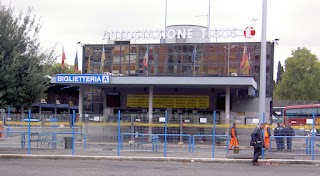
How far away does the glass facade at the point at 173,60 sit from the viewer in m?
37.8

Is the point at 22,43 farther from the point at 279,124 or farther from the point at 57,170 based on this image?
the point at 279,124

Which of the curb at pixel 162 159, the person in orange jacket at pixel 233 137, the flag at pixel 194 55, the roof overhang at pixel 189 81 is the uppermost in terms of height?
the flag at pixel 194 55

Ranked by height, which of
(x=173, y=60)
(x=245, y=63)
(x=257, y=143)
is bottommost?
(x=257, y=143)

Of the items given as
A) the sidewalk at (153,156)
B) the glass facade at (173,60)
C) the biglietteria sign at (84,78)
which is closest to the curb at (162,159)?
the sidewalk at (153,156)

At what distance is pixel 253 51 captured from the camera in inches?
1475

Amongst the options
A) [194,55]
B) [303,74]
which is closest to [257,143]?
[194,55]

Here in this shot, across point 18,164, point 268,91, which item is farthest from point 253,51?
point 18,164

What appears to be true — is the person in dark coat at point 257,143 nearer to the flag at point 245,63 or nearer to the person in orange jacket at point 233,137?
the person in orange jacket at point 233,137

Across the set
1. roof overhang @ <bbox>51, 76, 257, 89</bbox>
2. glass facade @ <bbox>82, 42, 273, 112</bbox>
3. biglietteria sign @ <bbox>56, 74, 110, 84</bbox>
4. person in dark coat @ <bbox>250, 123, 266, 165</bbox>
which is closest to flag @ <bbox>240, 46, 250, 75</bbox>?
glass facade @ <bbox>82, 42, 273, 112</bbox>

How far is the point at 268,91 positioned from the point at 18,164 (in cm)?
2530

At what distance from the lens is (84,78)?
2933cm

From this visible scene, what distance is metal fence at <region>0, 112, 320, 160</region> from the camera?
2178 cm

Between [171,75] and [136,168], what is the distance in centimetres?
2048

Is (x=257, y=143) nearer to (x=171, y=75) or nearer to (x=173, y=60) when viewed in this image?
(x=171, y=75)
